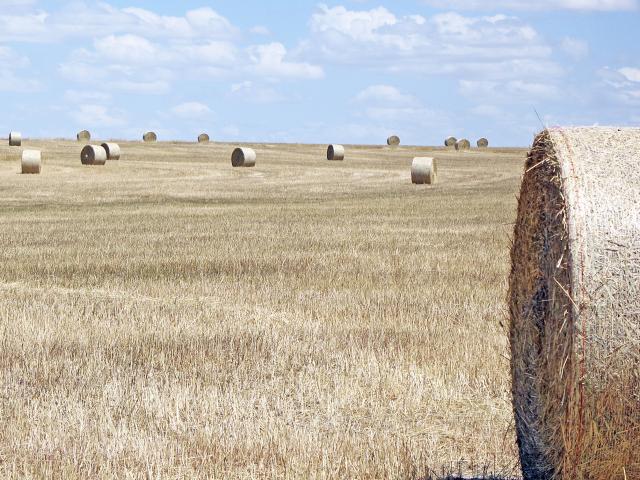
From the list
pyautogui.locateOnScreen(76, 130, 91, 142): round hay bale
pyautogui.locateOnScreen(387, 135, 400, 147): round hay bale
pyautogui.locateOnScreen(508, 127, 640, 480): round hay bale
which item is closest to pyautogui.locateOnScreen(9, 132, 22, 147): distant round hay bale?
pyautogui.locateOnScreen(76, 130, 91, 142): round hay bale

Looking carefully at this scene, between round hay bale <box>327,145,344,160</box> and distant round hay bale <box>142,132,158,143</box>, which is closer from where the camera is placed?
round hay bale <box>327,145,344,160</box>

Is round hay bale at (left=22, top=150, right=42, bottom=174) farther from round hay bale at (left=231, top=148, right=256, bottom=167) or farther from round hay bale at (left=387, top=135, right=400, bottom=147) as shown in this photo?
round hay bale at (left=387, top=135, right=400, bottom=147)

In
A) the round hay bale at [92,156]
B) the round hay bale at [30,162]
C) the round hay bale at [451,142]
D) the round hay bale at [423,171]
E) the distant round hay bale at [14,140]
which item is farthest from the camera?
the round hay bale at [451,142]

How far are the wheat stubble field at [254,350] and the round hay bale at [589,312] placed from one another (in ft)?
2.99

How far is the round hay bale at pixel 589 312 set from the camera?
5.30 m

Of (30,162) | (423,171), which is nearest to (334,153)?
(423,171)

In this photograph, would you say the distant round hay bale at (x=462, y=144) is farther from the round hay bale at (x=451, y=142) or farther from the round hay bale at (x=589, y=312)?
the round hay bale at (x=589, y=312)

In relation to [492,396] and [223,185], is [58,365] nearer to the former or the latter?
[492,396]

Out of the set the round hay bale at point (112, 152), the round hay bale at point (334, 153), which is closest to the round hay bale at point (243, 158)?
the round hay bale at point (112, 152)

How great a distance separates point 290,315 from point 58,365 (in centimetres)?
313

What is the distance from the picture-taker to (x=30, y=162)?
39938 millimetres

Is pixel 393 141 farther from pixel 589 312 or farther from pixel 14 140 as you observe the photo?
pixel 589 312

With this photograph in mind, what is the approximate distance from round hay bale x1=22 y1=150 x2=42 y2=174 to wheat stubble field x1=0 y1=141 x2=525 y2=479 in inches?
742

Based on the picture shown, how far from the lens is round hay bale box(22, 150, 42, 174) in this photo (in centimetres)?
3994
